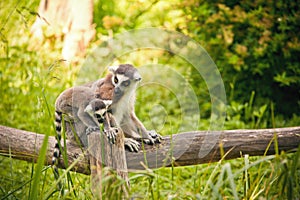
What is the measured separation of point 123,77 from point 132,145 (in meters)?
0.39

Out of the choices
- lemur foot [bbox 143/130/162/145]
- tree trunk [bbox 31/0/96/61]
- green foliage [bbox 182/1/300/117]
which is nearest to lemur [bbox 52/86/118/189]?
lemur foot [bbox 143/130/162/145]

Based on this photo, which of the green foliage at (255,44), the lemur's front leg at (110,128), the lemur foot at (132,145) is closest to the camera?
the lemur's front leg at (110,128)

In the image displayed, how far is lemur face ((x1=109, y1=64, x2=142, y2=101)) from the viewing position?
2633 millimetres

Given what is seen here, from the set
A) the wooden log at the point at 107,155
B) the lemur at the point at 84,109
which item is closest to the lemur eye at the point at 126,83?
the lemur at the point at 84,109

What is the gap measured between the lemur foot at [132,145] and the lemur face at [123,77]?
27 centimetres

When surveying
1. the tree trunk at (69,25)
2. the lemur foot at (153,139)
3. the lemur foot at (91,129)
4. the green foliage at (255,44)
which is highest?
the tree trunk at (69,25)

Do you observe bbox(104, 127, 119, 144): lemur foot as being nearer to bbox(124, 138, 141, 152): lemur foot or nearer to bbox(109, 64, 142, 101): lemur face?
bbox(124, 138, 141, 152): lemur foot

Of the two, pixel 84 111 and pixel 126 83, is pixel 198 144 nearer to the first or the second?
pixel 126 83

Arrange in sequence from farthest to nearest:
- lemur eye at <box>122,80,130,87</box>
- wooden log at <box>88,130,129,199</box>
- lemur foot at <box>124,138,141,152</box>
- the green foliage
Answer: the green foliage → lemur eye at <box>122,80,130,87</box> → lemur foot at <box>124,138,141,152</box> → wooden log at <box>88,130,129,199</box>

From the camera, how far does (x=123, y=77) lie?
8.66 ft

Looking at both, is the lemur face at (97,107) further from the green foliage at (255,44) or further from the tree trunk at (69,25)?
the tree trunk at (69,25)

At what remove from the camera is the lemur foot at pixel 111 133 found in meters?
2.41

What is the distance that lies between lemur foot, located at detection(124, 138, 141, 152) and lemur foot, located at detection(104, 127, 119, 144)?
0.12 m

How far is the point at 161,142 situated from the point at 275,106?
2547 mm
